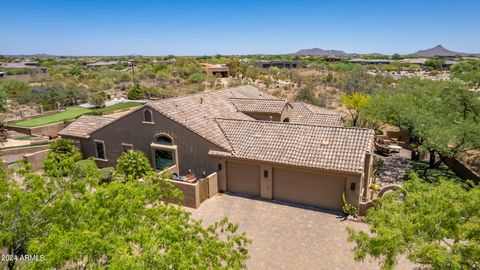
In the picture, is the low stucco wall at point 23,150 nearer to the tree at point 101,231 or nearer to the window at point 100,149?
the window at point 100,149

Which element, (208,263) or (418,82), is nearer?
(208,263)

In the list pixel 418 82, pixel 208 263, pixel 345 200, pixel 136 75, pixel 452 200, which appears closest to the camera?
pixel 208 263

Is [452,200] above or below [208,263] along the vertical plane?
above

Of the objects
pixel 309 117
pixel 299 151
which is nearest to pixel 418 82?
pixel 309 117

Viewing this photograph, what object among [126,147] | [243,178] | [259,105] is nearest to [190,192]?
[243,178]

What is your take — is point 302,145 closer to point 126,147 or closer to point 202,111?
point 202,111

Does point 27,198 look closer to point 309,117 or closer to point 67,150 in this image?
point 67,150
